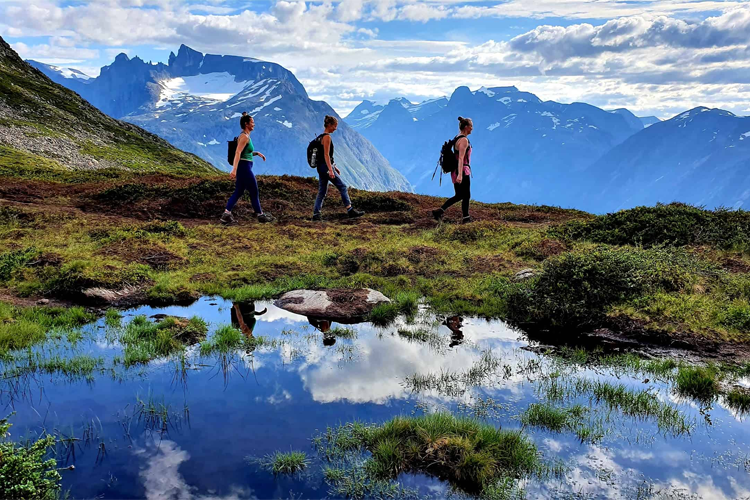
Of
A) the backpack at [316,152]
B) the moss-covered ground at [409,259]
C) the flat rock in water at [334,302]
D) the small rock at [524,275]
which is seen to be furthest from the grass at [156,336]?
the backpack at [316,152]

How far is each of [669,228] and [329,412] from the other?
49.0ft

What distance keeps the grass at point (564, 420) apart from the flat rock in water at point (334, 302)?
506cm

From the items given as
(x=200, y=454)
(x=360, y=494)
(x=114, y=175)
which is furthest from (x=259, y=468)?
(x=114, y=175)

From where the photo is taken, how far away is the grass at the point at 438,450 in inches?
211

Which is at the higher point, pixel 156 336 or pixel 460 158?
pixel 460 158

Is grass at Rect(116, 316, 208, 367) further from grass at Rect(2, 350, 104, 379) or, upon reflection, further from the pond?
grass at Rect(2, 350, 104, 379)

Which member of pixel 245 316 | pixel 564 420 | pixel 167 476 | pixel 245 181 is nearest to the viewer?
pixel 167 476

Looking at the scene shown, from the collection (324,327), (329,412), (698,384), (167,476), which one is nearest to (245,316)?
(324,327)

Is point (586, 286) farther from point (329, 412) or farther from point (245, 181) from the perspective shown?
point (245, 181)

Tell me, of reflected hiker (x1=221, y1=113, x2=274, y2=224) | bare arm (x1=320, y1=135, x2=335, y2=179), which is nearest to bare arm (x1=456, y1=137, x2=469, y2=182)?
bare arm (x1=320, y1=135, x2=335, y2=179)

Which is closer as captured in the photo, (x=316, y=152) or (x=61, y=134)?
A: (x=316, y=152)

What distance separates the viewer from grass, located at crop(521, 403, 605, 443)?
6266 mm

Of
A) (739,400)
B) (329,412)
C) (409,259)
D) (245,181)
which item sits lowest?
(329,412)

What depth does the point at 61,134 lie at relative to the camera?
83.6 meters
